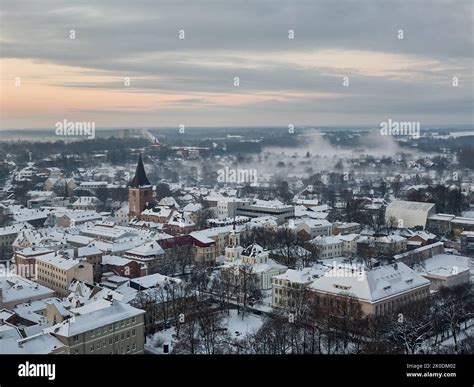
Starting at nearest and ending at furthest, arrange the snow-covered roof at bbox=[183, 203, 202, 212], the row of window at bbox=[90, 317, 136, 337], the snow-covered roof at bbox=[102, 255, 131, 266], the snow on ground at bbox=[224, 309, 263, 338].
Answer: the row of window at bbox=[90, 317, 136, 337]
the snow on ground at bbox=[224, 309, 263, 338]
the snow-covered roof at bbox=[102, 255, 131, 266]
the snow-covered roof at bbox=[183, 203, 202, 212]

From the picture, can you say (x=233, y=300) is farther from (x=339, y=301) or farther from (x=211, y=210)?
(x=211, y=210)

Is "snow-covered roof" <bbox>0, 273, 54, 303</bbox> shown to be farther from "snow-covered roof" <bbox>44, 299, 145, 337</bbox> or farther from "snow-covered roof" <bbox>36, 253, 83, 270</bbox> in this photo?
"snow-covered roof" <bbox>44, 299, 145, 337</bbox>

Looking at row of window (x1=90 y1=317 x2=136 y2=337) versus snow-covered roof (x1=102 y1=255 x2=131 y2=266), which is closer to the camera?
row of window (x1=90 y1=317 x2=136 y2=337)

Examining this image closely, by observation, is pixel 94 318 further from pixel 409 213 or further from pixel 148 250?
pixel 409 213

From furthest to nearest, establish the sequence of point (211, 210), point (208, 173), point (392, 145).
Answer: point (392, 145)
point (208, 173)
point (211, 210)

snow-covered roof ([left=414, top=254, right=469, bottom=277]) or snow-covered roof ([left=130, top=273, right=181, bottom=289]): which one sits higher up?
snow-covered roof ([left=130, top=273, right=181, bottom=289])

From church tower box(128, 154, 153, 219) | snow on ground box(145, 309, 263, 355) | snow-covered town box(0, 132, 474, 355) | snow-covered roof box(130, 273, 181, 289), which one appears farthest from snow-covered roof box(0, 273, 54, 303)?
church tower box(128, 154, 153, 219)

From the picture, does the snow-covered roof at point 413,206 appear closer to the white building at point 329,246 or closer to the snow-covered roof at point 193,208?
the white building at point 329,246

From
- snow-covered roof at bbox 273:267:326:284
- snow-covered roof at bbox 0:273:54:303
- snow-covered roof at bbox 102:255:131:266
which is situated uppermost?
snow-covered roof at bbox 273:267:326:284
